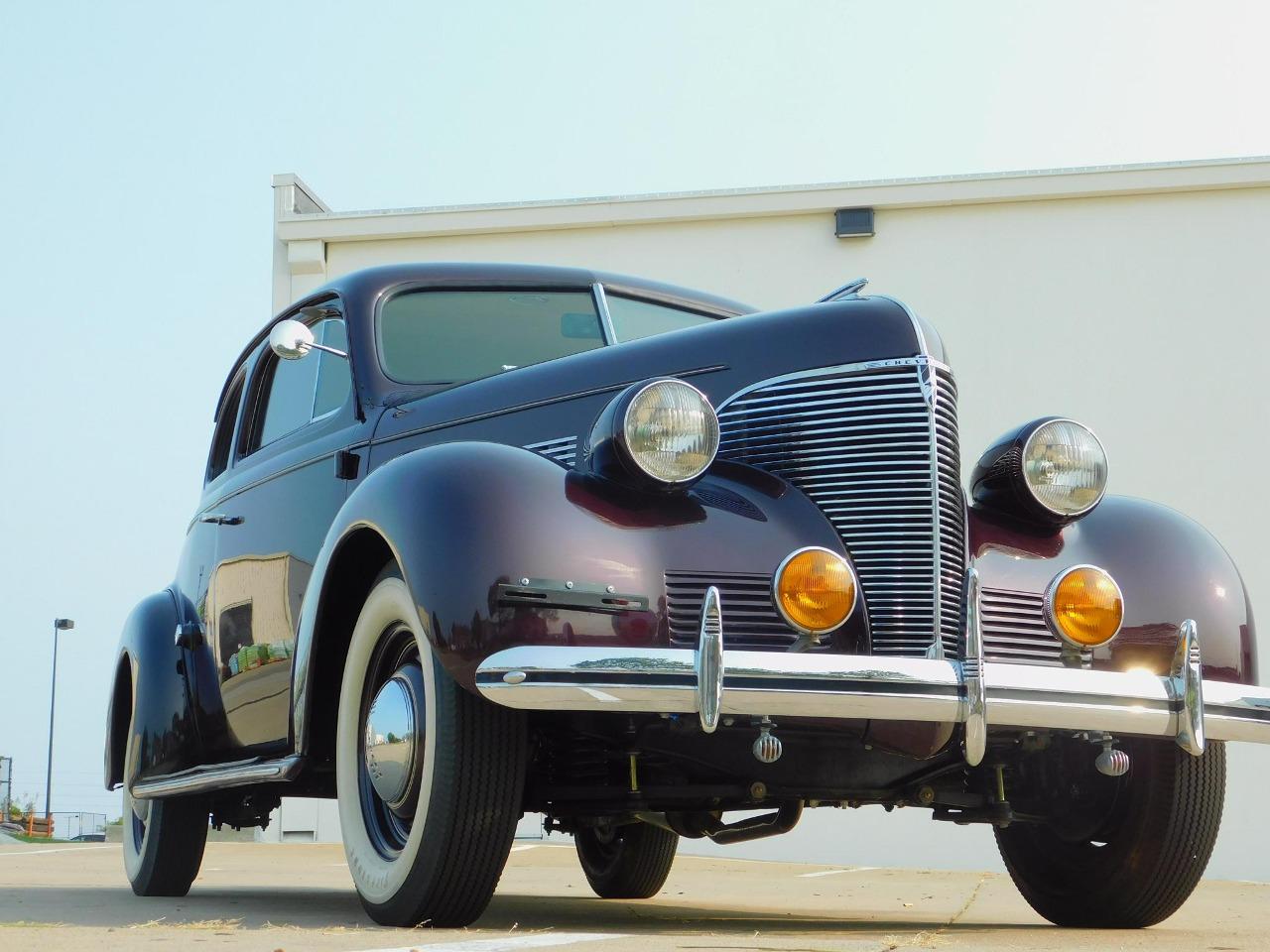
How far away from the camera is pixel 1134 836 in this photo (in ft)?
13.4

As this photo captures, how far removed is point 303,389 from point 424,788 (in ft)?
7.76

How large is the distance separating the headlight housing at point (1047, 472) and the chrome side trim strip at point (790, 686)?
64 centimetres

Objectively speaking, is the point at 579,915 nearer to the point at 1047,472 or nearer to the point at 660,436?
the point at 660,436

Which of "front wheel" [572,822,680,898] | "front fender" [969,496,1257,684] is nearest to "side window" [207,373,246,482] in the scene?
"front wheel" [572,822,680,898]

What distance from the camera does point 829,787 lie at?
12.1 ft

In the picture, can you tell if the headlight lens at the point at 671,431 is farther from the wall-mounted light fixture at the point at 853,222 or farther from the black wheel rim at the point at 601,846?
the wall-mounted light fixture at the point at 853,222

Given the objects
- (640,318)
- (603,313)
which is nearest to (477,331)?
(603,313)

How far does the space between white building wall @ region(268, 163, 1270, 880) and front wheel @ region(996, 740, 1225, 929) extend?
332 inches

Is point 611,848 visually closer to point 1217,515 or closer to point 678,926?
point 678,926

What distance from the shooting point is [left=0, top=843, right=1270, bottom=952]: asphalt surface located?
301 centimetres

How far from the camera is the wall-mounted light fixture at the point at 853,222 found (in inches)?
542

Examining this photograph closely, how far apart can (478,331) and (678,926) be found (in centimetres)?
200

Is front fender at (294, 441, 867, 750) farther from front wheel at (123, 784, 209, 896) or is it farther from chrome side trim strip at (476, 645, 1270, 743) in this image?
front wheel at (123, 784, 209, 896)

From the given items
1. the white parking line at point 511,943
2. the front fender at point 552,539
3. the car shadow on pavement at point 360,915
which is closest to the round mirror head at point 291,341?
the front fender at point 552,539
